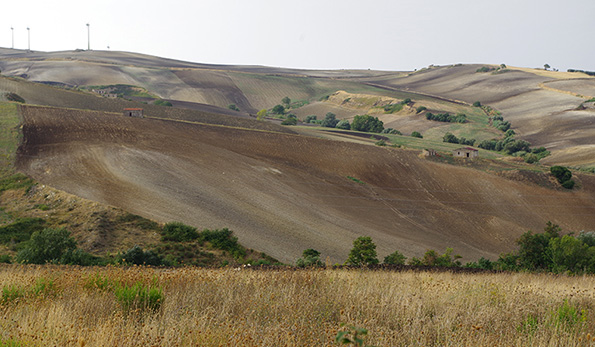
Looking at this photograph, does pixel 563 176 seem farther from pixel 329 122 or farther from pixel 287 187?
pixel 329 122

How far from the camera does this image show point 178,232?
35094mm

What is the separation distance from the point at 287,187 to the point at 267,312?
142ft

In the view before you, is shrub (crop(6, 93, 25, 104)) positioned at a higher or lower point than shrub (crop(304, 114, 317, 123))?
higher

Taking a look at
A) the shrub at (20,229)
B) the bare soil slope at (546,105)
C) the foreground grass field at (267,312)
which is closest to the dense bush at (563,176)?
the bare soil slope at (546,105)

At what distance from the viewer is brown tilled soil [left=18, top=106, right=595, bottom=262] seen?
41.1 meters

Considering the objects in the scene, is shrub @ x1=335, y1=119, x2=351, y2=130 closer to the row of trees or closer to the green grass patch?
the row of trees

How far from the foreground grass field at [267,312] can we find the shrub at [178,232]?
23540mm

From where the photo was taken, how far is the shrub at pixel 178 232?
3475 centimetres

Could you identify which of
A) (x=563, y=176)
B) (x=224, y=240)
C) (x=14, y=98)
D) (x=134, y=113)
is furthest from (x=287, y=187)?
(x=14, y=98)

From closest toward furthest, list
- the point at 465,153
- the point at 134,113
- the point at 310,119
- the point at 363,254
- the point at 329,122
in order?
the point at 363,254 < the point at 134,113 < the point at 465,153 < the point at 329,122 < the point at 310,119

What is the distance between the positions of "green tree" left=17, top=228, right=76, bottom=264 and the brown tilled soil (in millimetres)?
8887

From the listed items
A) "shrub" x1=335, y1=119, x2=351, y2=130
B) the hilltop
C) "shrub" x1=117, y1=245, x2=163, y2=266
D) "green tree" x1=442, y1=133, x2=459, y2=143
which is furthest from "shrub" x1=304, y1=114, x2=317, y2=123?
"shrub" x1=117, y1=245, x2=163, y2=266

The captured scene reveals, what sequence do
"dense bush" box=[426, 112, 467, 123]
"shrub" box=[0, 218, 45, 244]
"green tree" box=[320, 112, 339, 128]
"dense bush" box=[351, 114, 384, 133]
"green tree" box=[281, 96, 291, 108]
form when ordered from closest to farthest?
"shrub" box=[0, 218, 45, 244], "dense bush" box=[351, 114, 384, 133], "green tree" box=[320, 112, 339, 128], "dense bush" box=[426, 112, 467, 123], "green tree" box=[281, 96, 291, 108]

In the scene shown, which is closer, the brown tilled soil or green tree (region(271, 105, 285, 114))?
the brown tilled soil
